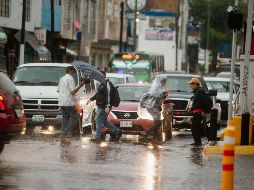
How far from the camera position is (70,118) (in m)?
23.9

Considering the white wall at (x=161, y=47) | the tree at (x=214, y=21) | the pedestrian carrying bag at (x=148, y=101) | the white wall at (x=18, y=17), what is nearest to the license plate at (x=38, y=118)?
the pedestrian carrying bag at (x=148, y=101)

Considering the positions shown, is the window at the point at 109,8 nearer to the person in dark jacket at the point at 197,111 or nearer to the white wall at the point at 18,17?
the white wall at the point at 18,17

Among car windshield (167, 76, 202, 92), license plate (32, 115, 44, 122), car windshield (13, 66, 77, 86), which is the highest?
car windshield (13, 66, 77, 86)

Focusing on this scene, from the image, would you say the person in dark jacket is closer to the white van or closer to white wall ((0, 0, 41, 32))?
the white van

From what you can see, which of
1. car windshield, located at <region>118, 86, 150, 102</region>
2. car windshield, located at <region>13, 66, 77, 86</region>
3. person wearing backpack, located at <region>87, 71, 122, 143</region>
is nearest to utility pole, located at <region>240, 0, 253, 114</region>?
person wearing backpack, located at <region>87, 71, 122, 143</region>

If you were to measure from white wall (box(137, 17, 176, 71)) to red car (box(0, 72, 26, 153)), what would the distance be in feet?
241

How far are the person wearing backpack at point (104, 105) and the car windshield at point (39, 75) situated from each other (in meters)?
2.95

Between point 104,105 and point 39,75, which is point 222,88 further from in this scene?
point 104,105

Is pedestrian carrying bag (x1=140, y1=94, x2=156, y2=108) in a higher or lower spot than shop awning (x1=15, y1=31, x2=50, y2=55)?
lower

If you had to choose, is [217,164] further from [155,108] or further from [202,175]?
[155,108]

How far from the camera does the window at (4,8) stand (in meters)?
45.1

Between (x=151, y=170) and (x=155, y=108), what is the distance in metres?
7.58

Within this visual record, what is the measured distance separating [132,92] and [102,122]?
143 inches

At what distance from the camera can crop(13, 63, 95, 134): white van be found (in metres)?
24.9
